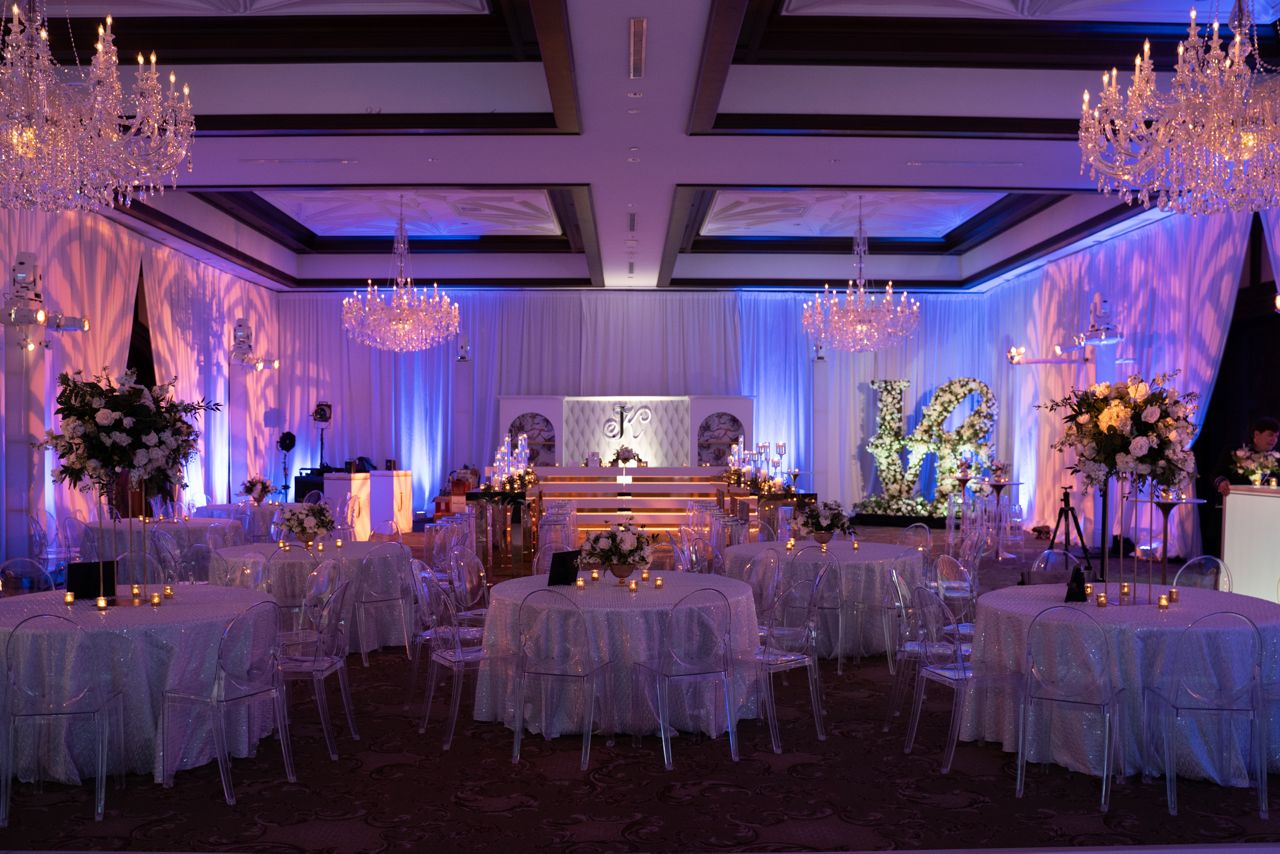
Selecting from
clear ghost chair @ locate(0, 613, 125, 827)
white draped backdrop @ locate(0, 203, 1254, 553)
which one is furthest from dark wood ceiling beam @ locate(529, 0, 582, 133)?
white draped backdrop @ locate(0, 203, 1254, 553)

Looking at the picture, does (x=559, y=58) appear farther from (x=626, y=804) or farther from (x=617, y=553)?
(x=626, y=804)

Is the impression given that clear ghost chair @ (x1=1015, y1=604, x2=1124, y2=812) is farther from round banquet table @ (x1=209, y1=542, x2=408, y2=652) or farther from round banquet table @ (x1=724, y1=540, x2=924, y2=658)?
round banquet table @ (x1=209, y1=542, x2=408, y2=652)

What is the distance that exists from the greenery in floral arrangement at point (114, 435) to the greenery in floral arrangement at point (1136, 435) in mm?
4808

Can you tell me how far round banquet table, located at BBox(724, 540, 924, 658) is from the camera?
25.3 feet

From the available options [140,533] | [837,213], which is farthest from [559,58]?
[837,213]

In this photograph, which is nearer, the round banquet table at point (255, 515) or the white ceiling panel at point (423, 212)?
the round banquet table at point (255, 515)

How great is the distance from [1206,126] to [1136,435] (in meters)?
1.65

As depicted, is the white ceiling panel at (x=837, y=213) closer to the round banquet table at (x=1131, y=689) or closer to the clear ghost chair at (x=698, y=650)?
the clear ghost chair at (x=698, y=650)

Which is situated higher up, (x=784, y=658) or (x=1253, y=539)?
(x=1253, y=539)

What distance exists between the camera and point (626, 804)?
4602mm

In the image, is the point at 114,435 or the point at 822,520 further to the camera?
the point at 822,520

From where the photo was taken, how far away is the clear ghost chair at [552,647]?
539 centimetres

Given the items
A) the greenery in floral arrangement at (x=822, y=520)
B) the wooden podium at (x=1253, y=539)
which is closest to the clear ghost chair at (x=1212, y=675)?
the greenery in floral arrangement at (x=822, y=520)

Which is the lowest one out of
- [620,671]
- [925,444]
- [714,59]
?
[620,671]
